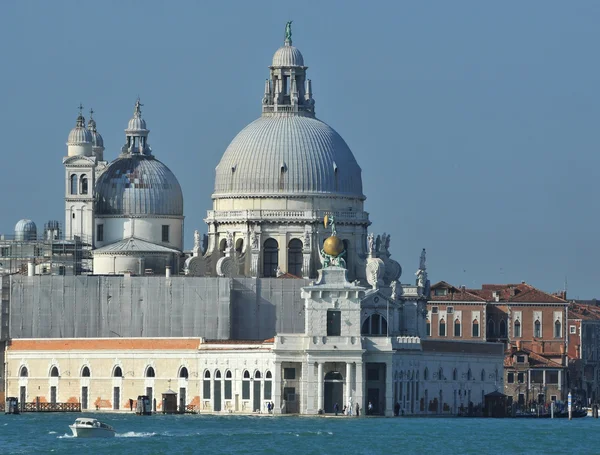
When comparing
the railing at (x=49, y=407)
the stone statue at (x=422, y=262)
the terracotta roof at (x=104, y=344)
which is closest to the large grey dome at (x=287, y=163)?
the stone statue at (x=422, y=262)

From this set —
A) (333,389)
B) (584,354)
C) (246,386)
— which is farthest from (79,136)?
(584,354)

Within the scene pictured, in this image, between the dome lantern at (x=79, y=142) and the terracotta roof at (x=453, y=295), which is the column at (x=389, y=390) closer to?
the dome lantern at (x=79, y=142)

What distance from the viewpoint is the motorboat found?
111 metres

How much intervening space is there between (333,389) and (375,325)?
340 inches

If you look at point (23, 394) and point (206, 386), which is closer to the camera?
point (206, 386)

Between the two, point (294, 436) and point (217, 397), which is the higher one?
point (217, 397)

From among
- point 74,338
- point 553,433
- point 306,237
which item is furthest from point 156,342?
point 553,433

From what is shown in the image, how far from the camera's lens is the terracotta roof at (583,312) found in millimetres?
184250

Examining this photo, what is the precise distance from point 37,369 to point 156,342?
596cm

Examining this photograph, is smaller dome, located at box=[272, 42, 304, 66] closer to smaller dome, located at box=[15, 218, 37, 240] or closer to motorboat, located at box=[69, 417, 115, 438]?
smaller dome, located at box=[15, 218, 37, 240]

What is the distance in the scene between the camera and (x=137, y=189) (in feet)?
497

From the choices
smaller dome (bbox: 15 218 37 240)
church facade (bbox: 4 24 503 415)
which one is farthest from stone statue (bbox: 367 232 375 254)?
smaller dome (bbox: 15 218 37 240)

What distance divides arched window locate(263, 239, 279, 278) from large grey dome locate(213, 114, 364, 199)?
255 cm

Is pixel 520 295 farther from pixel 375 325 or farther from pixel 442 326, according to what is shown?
pixel 375 325
